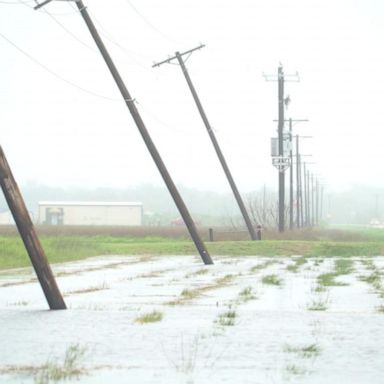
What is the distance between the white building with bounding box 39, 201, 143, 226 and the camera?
15738 cm

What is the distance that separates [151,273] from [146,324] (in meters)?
13.2

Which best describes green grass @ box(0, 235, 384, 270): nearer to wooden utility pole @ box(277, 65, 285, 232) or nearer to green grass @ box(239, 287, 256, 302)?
wooden utility pole @ box(277, 65, 285, 232)

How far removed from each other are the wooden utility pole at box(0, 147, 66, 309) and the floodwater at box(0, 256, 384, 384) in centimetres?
29

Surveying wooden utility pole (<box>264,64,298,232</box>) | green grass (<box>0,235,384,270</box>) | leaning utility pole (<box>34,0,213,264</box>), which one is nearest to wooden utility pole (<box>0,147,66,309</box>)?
leaning utility pole (<box>34,0,213,264</box>)

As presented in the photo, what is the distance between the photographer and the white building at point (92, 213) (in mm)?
157375

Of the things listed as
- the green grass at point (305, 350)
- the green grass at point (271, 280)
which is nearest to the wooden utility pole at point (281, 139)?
the green grass at point (271, 280)

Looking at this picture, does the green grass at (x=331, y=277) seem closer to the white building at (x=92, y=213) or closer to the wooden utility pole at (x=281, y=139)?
the wooden utility pole at (x=281, y=139)

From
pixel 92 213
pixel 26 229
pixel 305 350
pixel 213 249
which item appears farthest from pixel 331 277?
pixel 92 213

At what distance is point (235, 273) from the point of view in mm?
22953

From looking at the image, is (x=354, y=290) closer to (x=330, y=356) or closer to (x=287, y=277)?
(x=287, y=277)

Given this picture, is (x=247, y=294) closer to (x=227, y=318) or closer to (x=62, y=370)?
(x=227, y=318)

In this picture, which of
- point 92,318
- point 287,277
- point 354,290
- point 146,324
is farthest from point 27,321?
point 287,277

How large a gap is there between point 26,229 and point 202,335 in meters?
3.66

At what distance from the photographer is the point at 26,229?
12109 mm
